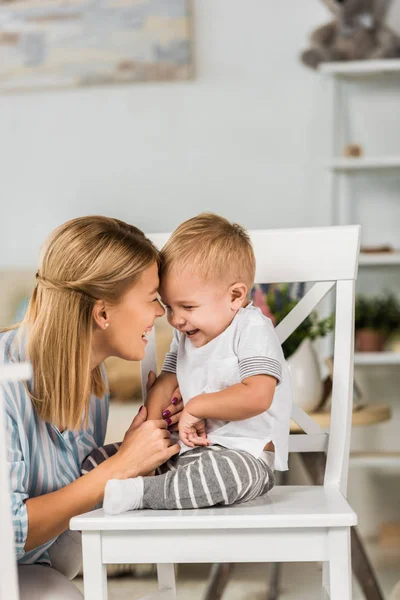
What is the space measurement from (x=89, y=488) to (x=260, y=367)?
29 centimetres

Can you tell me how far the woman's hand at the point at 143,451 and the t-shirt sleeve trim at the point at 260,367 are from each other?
148 mm

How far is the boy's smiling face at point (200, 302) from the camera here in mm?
1205

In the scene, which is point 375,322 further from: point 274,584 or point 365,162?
point 274,584

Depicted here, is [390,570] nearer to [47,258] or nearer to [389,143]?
[389,143]

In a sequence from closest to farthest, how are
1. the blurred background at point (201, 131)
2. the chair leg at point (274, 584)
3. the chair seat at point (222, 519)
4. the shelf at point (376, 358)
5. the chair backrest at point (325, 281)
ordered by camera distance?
the chair seat at point (222, 519)
the chair backrest at point (325, 281)
the chair leg at point (274, 584)
the shelf at point (376, 358)
the blurred background at point (201, 131)

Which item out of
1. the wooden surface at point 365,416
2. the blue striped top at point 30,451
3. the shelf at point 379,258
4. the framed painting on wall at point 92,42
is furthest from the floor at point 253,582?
the framed painting on wall at point 92,42

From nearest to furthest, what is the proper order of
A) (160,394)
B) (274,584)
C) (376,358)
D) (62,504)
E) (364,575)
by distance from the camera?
(62,504) → (160,394) → (364,575) → (274,584) → (376,358)

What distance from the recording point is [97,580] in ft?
3.33

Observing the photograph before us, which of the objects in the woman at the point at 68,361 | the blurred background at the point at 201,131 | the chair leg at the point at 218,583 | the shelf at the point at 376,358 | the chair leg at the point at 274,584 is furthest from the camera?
the blurred background at the point at 201,131

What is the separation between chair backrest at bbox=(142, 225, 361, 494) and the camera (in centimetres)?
130

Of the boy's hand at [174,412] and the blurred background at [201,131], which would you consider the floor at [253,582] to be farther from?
the boy's hand at [174,412]

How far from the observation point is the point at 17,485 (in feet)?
3.48

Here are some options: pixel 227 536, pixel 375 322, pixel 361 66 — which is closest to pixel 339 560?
pixel 227 536

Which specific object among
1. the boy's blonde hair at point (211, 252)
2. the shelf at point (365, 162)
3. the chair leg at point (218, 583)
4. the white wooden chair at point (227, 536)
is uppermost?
the boy's blonde hair at point (211, 252)
